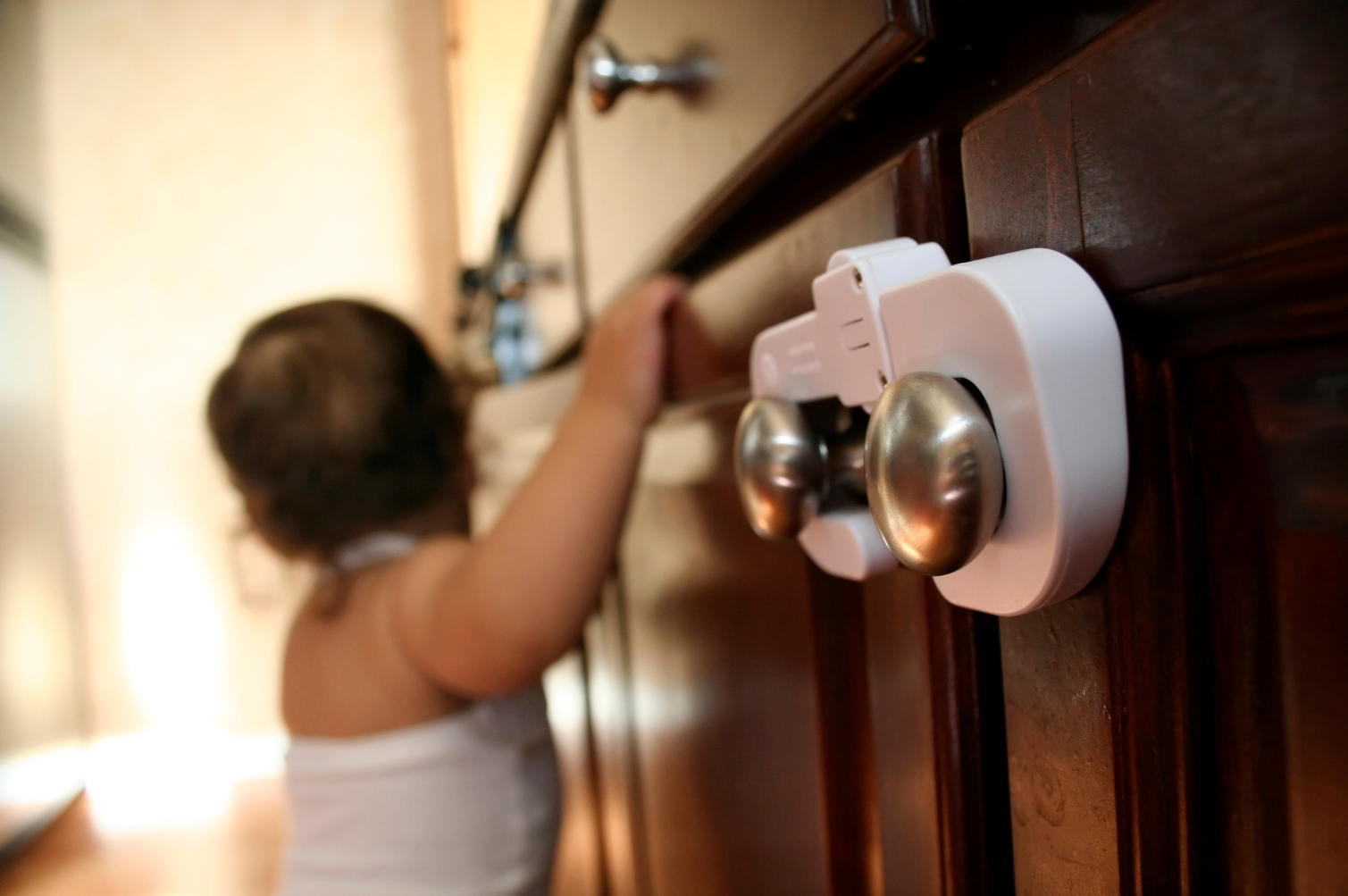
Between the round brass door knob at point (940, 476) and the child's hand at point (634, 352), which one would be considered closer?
the round brass door knob at point (940, 476)

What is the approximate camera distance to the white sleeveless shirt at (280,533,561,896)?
2.37ft

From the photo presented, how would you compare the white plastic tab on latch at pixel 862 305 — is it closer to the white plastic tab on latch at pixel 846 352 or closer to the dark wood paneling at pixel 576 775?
the white plastic tab on latch at pixel 846 352

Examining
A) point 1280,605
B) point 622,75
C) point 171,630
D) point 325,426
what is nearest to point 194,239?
point 171,630

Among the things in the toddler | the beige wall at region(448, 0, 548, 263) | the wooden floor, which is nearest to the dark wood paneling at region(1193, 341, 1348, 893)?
the toddler

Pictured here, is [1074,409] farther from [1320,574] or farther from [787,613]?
[787,613]

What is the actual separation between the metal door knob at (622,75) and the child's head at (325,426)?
0.51 metres

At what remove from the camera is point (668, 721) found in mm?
446

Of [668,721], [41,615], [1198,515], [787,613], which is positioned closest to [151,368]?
[41,615]

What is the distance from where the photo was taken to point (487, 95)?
4.54 ft

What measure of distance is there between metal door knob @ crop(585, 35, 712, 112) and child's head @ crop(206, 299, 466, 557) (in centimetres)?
51

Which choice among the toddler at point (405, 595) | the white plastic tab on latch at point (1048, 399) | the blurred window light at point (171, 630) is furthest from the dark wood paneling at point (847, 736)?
the blurred window light at point (171, 630)

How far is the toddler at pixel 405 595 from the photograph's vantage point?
0.54 meters

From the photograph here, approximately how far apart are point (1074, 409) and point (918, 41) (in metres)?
0.10

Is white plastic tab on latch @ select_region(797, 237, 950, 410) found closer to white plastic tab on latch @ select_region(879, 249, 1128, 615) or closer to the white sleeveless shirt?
white plastic tab on latch @ select_region(879, 249, 1128, 615)
